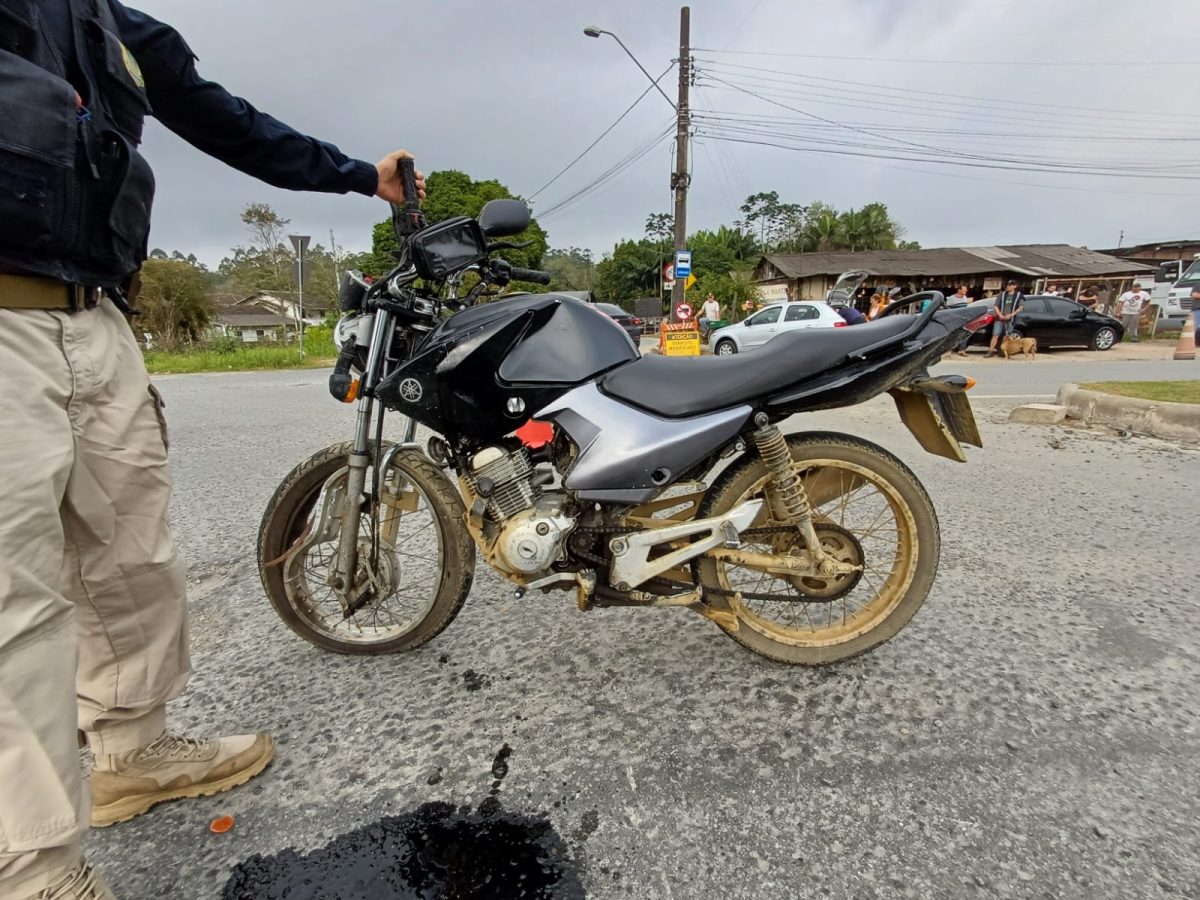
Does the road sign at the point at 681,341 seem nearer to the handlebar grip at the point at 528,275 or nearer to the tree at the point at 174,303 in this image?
the handlebar grip at the point at 528,275

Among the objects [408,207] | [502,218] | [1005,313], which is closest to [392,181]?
[408,207]

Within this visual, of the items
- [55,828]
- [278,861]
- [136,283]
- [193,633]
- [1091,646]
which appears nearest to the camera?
[55,828]

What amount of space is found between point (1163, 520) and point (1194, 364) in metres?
10.9

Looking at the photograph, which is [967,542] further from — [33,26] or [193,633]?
[33,26]

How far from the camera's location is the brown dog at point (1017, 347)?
1312 centimetres

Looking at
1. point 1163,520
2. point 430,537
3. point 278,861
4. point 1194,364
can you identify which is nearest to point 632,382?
point 278,861

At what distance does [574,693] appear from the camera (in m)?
1.87

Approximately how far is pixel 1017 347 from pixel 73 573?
15968 mm

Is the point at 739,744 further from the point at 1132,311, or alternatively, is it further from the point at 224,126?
the point at 1132,311

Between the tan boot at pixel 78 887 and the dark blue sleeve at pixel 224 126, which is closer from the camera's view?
the tan boot at pixel 78 887

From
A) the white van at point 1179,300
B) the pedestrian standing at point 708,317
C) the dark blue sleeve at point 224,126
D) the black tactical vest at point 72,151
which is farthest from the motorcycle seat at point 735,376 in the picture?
the white van at point 1179,300

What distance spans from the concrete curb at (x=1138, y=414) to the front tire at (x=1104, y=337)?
448 inches

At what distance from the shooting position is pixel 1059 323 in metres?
14.2

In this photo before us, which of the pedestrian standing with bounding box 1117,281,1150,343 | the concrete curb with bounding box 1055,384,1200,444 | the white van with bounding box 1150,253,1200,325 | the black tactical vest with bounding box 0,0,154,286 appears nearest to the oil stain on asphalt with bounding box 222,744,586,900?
the black tactical vest with bounding box 0,0,154,286
